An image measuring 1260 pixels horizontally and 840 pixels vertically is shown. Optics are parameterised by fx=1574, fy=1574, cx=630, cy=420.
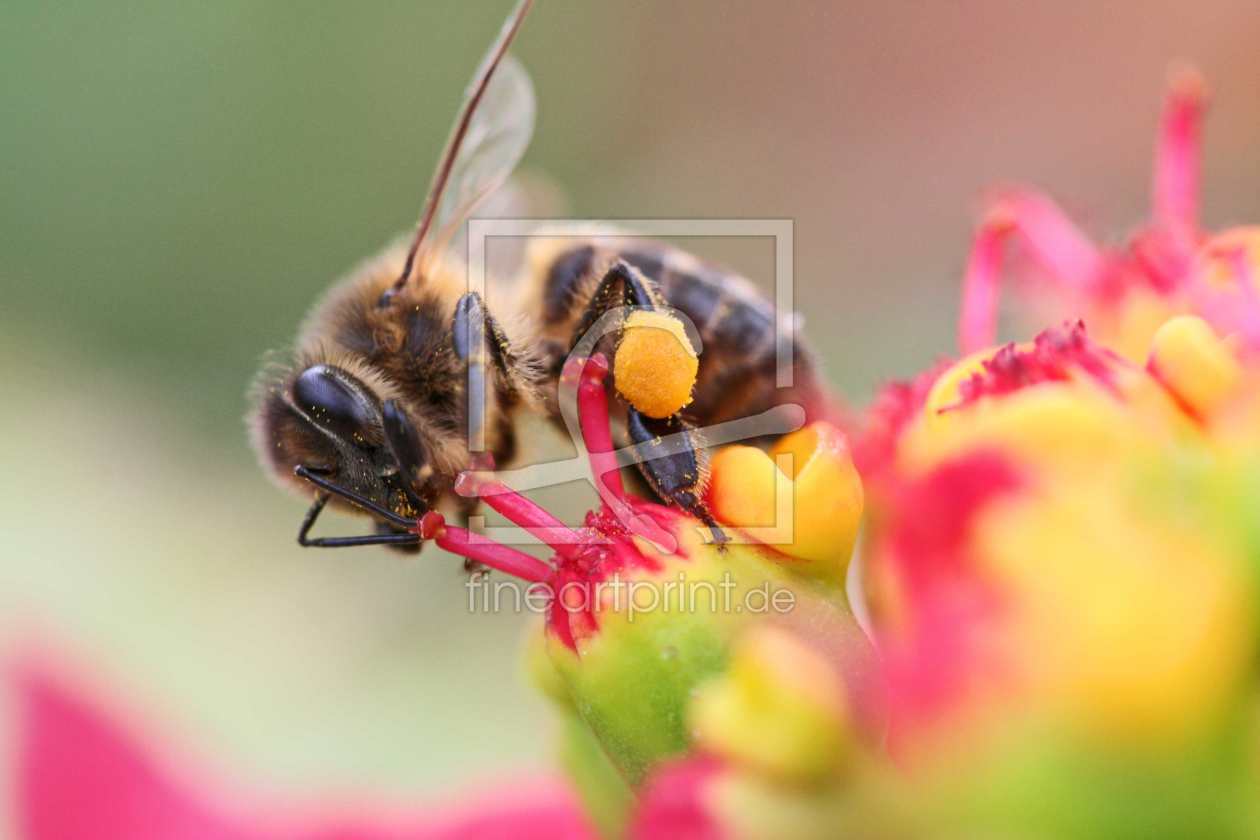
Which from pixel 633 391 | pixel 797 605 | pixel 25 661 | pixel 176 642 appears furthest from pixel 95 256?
pixel 797 605

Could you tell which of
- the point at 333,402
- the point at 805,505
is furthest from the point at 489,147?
the point at 805,505

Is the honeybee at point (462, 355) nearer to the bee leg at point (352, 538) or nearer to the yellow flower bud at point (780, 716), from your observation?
the bee leg at point (352, 538)

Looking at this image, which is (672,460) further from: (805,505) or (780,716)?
(780,716)

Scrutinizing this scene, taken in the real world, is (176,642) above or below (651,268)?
below

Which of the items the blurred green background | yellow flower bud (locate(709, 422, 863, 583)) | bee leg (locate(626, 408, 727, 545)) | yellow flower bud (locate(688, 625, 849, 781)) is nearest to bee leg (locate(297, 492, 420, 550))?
bee leg (locate(626, 408, 727, 545))

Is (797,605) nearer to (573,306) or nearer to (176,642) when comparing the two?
(573,306)

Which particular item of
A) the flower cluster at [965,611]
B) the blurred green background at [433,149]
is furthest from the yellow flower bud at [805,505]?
the blurred green background at [433,149]
